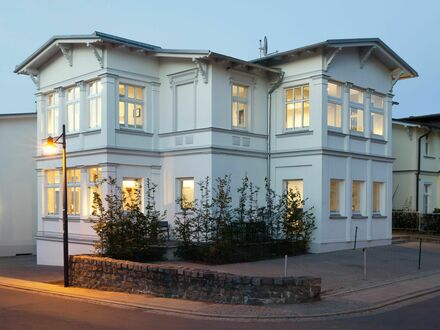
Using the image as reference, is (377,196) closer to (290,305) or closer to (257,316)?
(290,305)

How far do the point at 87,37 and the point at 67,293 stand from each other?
34.1ft

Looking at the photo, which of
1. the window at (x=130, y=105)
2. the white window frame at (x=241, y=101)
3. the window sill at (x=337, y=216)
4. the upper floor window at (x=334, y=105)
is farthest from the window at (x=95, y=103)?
the window sill at (x=337, y=216)

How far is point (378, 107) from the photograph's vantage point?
25.0 m

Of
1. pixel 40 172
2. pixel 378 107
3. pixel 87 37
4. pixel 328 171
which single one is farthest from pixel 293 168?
pixel 40 172

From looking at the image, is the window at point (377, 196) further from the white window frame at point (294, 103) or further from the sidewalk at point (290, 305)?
the sidewalk at point (290, 305)

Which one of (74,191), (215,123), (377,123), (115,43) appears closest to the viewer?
(115,43)

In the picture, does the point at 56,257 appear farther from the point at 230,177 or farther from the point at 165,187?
the point at 230,177

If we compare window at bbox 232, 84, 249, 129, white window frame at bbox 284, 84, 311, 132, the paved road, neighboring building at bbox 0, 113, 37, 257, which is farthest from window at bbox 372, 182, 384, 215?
neighboring building at bbox 0, 113, 37, 257

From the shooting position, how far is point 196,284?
1298 cm

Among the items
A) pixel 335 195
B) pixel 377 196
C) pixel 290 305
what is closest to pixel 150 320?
pixel 290 305

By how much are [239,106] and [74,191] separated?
7681mm

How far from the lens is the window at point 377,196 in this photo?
2488 centimetres

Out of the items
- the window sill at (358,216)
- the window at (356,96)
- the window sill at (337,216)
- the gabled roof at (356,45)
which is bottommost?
the window sill at (358,216)

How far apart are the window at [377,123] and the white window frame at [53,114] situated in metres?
13.9
